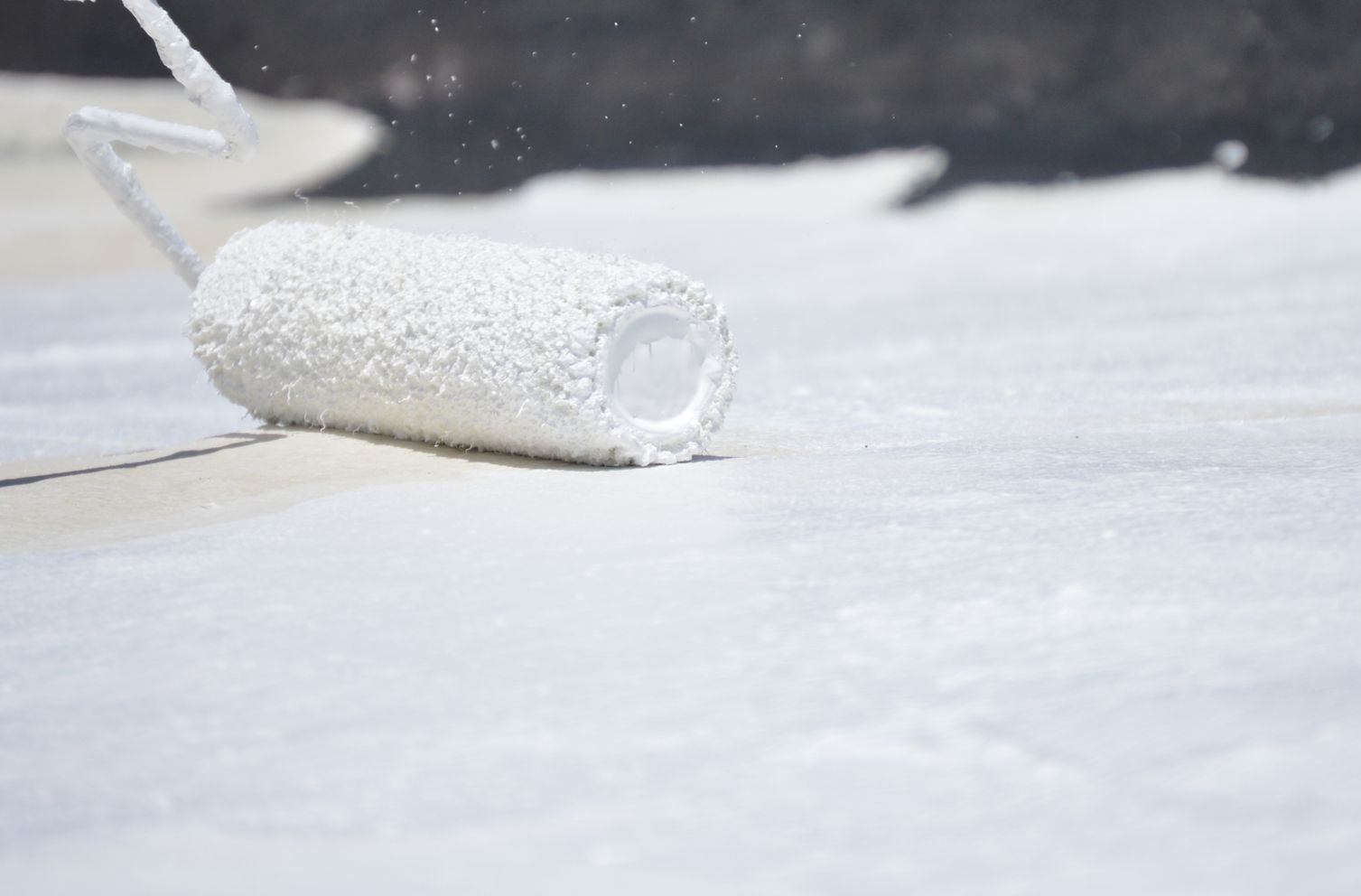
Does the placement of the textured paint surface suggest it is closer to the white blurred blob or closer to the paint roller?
the paint roller

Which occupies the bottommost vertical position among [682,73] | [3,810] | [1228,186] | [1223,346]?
[3,810]

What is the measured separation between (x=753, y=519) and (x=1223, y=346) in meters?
1.99

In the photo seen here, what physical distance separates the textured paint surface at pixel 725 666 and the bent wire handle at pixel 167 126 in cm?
45

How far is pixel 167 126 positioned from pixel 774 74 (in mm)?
6760

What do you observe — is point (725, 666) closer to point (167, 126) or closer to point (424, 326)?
point (424, 326)

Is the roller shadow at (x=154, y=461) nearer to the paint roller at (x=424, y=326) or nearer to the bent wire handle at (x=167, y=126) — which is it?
the paint roller at (x=424, y=326)

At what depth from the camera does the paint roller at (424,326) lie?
6.53 feet

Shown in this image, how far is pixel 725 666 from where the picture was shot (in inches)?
49.8

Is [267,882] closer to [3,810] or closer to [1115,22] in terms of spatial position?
[3,810]

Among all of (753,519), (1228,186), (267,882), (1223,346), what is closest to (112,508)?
Result: (753,519)

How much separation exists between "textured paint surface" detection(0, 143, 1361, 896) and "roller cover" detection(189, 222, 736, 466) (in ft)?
0.22

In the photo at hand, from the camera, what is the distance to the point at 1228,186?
6.45 meters

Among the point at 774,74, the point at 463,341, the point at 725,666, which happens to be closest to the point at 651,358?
the point at 463,341

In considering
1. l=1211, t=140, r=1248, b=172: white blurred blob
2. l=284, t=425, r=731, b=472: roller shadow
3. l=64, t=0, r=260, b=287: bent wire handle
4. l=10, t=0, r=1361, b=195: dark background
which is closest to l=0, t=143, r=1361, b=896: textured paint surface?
l=284, t=425, r=731, b=472: roller shadow
